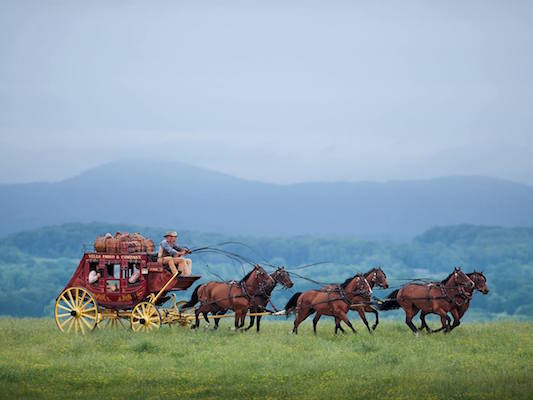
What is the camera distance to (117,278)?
98.3 ft

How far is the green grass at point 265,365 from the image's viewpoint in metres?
21.5

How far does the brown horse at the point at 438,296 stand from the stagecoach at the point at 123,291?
257 inches

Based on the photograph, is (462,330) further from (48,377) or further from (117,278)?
(48,377)

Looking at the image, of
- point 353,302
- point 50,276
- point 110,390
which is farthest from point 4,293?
point 110,390

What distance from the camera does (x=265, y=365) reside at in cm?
2425

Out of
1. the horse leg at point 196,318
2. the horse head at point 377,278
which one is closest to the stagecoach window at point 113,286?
the horse leg at point 196,318

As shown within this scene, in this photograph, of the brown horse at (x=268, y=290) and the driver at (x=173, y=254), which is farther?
the driver at (x=173, y=254)

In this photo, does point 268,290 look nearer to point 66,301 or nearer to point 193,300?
point 193,300

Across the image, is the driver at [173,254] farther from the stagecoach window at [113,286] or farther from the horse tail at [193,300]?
the stagecoach window at [113,286]

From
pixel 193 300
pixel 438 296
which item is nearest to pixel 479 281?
pixel 438 296

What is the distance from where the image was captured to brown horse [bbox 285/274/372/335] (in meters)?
29.3

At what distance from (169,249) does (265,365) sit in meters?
6.86

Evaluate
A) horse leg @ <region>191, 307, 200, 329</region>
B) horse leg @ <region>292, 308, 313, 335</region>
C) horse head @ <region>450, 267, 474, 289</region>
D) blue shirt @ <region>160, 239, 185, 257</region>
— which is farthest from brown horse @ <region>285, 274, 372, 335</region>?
blue shirt @ <region>160, 239, 185, 257</region>

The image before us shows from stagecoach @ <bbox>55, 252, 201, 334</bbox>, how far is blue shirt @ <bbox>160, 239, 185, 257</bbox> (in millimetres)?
444
